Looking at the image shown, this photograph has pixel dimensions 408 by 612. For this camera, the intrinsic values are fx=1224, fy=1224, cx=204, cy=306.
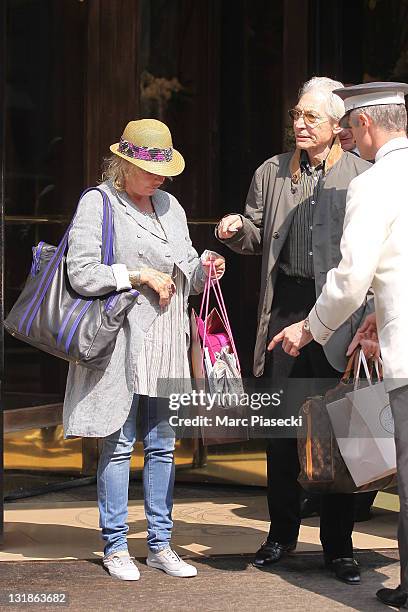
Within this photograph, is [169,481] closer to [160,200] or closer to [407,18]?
[160,200]

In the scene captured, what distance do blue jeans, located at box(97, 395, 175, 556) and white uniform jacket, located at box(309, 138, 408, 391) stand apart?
990mm

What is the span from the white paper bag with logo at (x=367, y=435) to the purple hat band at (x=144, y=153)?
1.17m

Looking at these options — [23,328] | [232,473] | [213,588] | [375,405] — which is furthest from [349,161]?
[232,473]

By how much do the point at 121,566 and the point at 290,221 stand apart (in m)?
1.49

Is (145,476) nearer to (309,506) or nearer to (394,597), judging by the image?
(394,597)

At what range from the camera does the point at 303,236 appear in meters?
4.80

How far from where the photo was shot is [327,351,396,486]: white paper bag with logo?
420 cm

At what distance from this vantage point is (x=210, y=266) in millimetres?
4836

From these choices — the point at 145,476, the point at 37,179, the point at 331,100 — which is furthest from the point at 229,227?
→ the point at 37,179

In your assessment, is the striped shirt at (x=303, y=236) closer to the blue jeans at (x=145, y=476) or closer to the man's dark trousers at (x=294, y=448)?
the man's dark trousers at (x=294, y=448)

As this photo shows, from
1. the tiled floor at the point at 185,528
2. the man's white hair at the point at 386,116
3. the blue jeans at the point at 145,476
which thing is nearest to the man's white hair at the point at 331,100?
the man's white hair at the point at 386,116

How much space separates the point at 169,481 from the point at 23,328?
84cm

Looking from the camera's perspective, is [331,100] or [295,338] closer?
[295,338]

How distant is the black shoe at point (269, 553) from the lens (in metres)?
4.87
